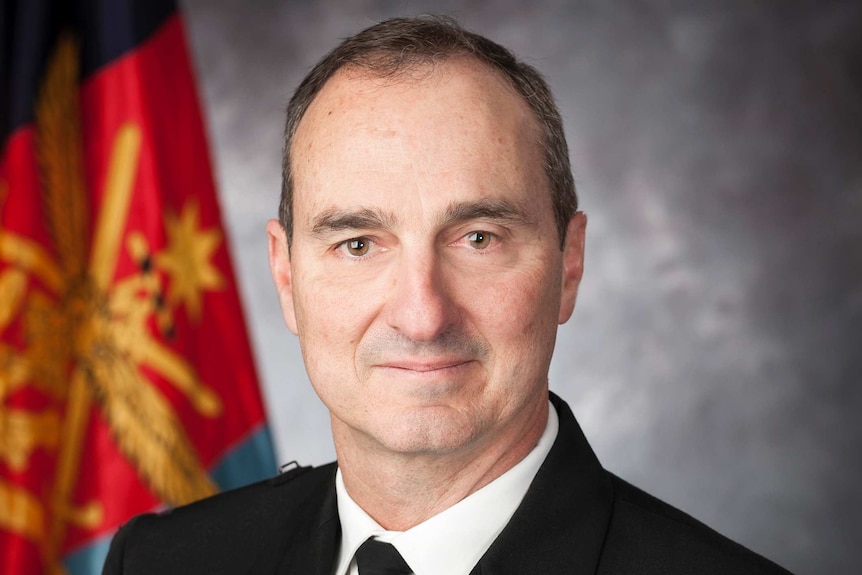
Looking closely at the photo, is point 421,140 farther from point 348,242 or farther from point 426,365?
point 426,365

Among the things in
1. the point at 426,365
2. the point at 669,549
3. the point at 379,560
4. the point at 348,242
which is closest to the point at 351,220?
the point at 348,242

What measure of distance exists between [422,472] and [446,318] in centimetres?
33

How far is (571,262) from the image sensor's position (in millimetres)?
2465

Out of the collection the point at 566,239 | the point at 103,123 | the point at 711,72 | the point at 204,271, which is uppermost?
the point at 711,72

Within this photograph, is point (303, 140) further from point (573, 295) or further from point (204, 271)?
point (204, 271)

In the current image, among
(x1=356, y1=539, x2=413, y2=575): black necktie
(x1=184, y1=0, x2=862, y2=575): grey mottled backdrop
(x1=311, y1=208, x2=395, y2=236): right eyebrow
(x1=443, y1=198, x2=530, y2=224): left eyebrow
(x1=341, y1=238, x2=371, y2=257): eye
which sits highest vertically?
(x1=184, y1=0, x2=862, y2=575): grey mottled backdrop

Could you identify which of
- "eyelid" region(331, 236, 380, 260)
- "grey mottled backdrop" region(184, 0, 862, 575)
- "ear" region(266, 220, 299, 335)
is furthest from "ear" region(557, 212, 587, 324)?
"grey mottled backdrop" region(184, 0, 862, 575)

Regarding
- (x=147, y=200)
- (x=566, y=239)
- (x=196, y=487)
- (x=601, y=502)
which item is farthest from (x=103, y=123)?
(x=601, y=502)

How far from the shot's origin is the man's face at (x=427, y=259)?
212cm

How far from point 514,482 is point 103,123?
2252 mm

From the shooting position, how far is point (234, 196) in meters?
5.42

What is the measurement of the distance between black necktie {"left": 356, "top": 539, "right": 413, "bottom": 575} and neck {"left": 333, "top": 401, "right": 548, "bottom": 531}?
0.06m

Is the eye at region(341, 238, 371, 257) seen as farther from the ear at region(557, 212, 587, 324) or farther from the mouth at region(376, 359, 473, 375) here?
the ear at region(557, 212, 587, 324)

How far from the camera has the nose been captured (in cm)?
209
